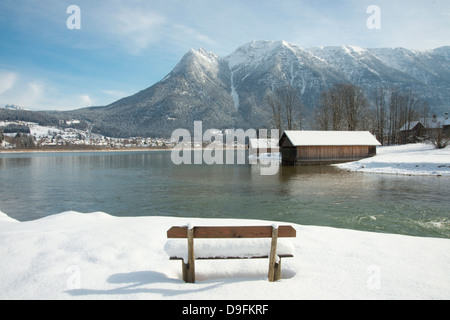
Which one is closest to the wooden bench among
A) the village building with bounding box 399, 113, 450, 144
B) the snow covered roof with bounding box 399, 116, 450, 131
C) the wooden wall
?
the wooden wall

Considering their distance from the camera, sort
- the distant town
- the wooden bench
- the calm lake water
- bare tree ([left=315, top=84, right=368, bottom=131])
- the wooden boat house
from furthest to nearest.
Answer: the distant town → bare tree ([left=315, top=84, right=368, bottom=131]) → the wooden boat house → the calm lake water → the wooden bench

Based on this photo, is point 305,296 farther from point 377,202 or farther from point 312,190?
point 312,190

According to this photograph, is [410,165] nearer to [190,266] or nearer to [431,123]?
[190,266]

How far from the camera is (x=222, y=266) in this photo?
5188 millimetres

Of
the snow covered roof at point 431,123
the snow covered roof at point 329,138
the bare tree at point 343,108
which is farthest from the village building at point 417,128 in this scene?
the snow covered roof at point 329,138

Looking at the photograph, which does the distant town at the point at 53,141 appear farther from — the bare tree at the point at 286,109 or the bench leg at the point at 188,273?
the bench leg at the point at 188,273

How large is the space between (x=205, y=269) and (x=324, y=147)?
37421 millimetres

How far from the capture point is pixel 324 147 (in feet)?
128

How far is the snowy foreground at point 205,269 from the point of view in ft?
13.4

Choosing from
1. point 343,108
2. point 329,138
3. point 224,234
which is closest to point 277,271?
point 224,234

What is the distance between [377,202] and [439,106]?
201m

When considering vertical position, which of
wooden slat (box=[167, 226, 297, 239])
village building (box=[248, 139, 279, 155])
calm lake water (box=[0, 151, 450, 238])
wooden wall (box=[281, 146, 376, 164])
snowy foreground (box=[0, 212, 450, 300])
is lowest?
calm lake water (box=[0, 151, 450, 238])

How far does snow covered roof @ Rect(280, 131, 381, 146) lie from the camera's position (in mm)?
38438

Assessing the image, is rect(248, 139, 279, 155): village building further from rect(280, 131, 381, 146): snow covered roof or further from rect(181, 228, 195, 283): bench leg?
rect(181, 228, 195, 283): bench leg
